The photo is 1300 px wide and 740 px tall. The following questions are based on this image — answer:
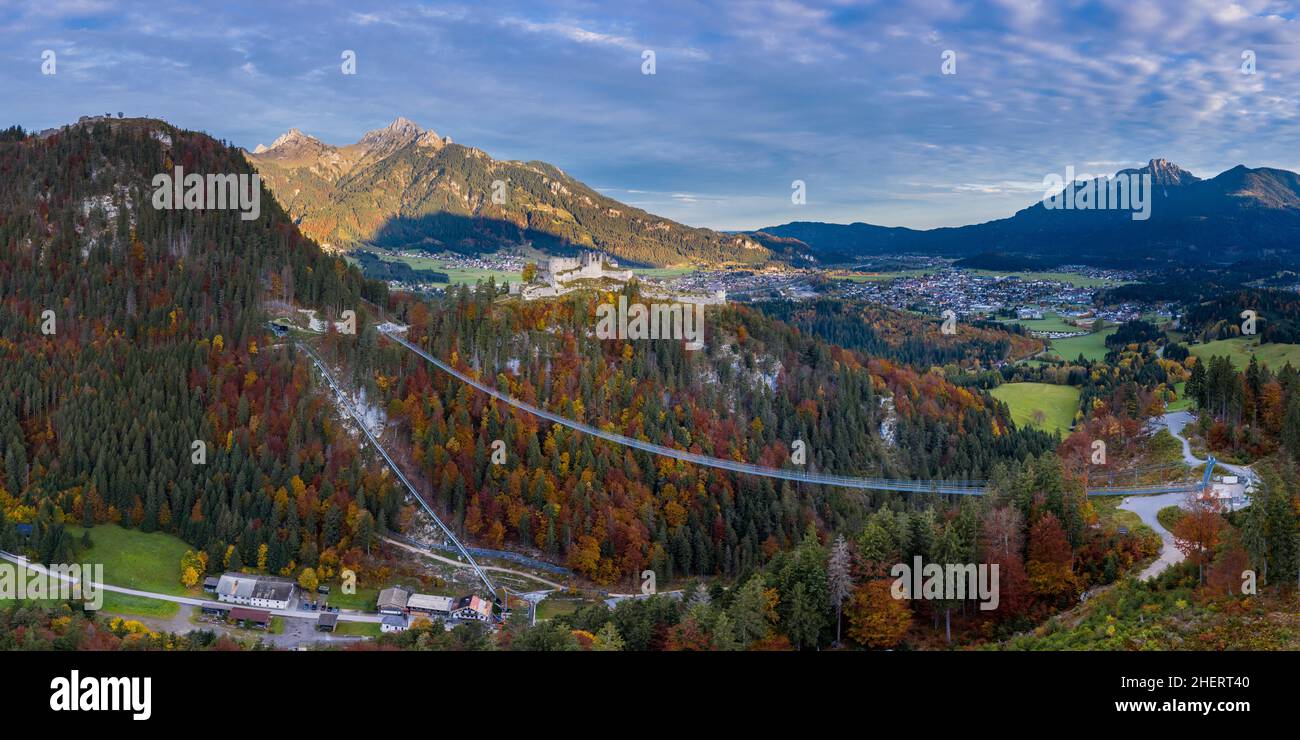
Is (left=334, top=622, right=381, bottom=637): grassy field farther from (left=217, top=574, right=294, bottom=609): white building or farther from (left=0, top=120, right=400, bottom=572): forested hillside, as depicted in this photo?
(left=0, top=120, right=400, bottom=572): forested hillside

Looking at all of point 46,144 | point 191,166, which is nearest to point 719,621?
point 191,166

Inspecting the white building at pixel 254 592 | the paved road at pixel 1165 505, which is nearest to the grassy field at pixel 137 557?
the white building at pixel 254 592

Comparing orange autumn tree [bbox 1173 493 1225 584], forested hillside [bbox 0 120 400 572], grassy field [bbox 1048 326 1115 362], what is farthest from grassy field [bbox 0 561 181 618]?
grassy field [bbox 1048 326 1115 362]

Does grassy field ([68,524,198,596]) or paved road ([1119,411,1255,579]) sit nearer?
paved road ([1119,411,1255,579])

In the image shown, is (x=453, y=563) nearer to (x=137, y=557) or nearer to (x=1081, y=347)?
(x=137, y=557)

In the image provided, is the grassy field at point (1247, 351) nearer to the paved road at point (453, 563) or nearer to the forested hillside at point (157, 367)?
the paved road at point (453, 563)

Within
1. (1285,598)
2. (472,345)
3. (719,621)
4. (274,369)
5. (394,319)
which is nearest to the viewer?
(1285,598)

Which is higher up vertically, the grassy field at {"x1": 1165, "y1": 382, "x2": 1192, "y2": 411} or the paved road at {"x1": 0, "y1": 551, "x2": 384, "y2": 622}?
the grassy field at {"x1": 1165, "y1": 382, "x2": 1192, "y2": 411}

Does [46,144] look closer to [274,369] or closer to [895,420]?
[274,369]
